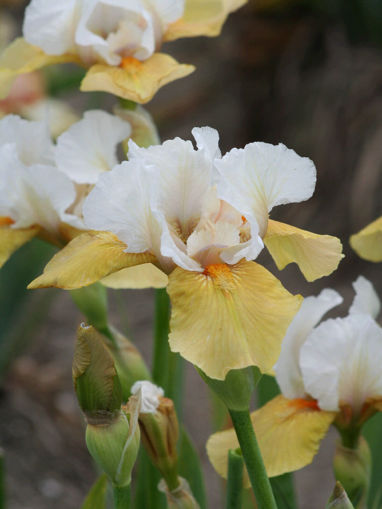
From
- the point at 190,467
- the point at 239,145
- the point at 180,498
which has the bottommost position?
the point at 239,145

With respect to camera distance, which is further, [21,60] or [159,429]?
[21,60]

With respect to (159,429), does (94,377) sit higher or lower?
higher

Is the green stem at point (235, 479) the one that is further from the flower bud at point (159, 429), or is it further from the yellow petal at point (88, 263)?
the yellow petal at point (88, 263)

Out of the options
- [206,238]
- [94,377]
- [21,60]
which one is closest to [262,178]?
[206,238]

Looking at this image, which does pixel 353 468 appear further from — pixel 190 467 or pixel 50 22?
pixel 50 22

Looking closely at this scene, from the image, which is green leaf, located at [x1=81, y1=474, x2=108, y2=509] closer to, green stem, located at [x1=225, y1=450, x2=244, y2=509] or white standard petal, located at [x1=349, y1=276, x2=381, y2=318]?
green stem, located at [x1=225, y1=450, x2=244, y2=509]

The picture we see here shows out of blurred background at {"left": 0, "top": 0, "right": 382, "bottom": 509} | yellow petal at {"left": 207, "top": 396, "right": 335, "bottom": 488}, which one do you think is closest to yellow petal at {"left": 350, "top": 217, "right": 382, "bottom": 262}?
yellow petal at {"left": 207, "top": 396, "right": 335, "bottom": 488}
